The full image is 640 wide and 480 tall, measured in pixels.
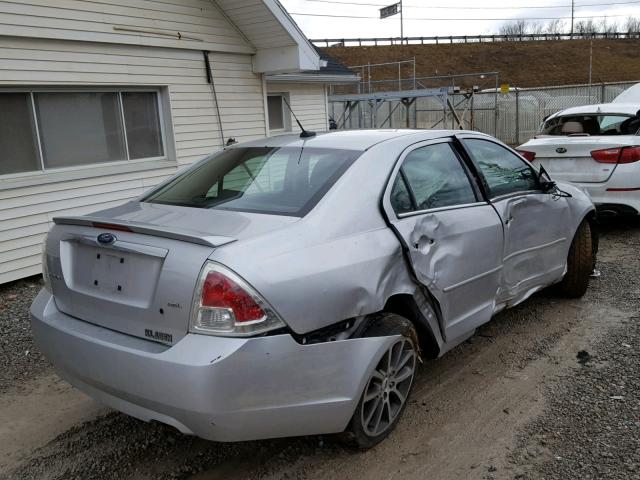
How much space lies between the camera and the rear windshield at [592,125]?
7.67m

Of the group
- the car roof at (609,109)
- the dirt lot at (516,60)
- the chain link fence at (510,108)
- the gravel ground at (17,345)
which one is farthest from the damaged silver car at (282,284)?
the dirt lot at (516,60)

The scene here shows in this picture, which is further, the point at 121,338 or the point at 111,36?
the point at 111,36

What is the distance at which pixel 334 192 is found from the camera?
295 centimetres

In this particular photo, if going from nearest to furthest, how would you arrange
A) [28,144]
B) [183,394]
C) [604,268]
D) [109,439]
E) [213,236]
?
[183,394] < [213,236] < [109,439] < [604,268] < [28,144]

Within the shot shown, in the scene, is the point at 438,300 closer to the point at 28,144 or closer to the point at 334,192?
the point at 334,192

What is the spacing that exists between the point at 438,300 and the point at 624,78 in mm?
68813

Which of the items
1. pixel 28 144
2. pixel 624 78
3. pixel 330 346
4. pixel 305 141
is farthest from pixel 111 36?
pixel 624 78

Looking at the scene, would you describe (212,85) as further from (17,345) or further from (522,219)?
(522,219)

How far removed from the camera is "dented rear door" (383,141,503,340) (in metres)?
3.18

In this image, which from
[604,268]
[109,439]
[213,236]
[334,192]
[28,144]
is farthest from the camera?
[28,144]

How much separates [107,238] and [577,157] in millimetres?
6354

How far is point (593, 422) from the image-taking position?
10.6 feet

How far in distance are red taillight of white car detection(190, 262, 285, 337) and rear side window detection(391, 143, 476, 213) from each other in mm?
1127

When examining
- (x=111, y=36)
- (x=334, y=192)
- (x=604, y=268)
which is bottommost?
(x=604, y=268)
